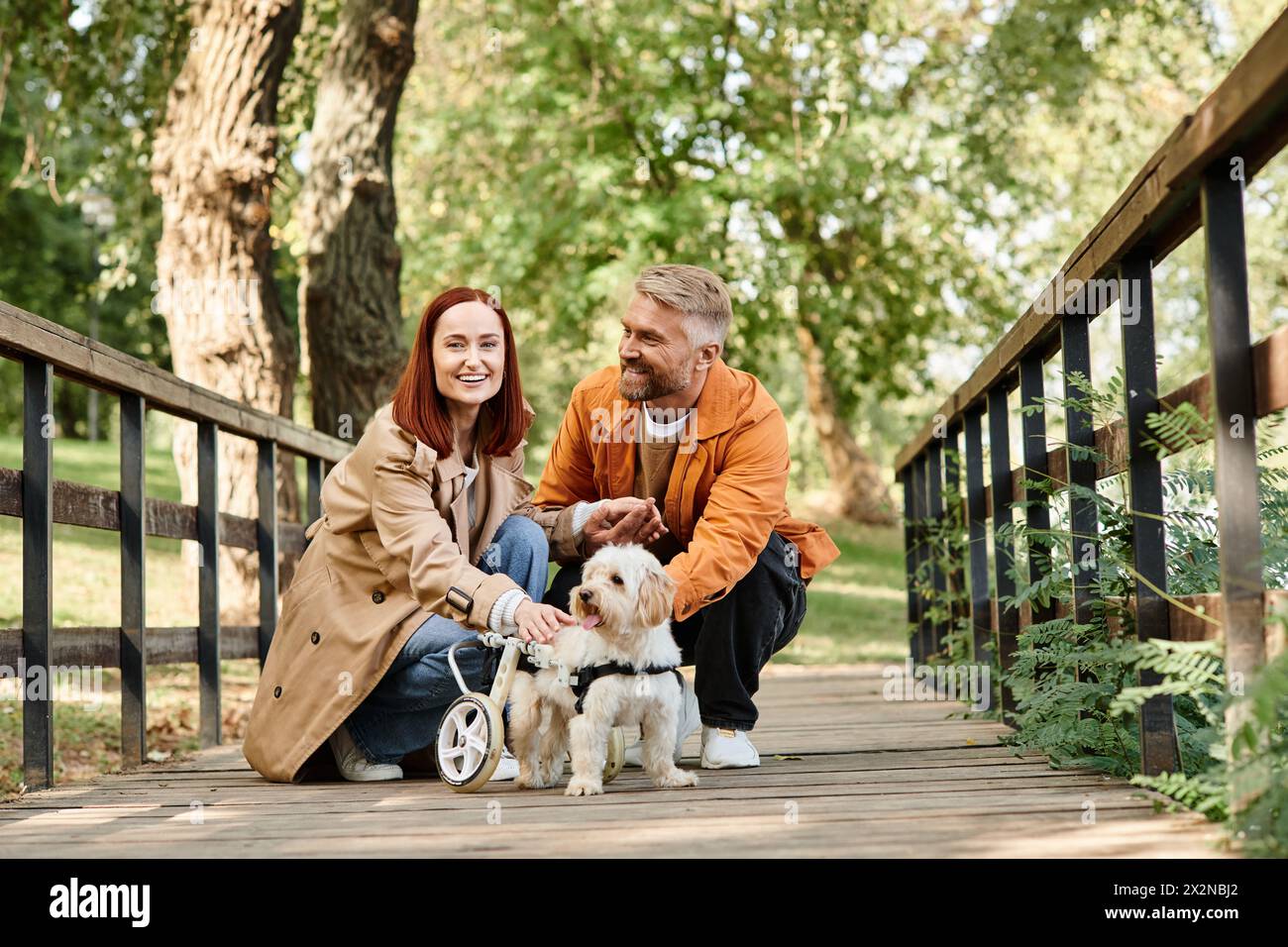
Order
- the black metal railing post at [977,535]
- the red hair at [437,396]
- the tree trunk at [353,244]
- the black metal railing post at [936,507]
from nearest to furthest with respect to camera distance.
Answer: the red hair at [437,396] → the black metal railing post at [977,535] → the black metal railing post at [936,507] → the tree trunk at [353,244]

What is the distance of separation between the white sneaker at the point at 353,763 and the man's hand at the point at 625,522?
3.01 ft

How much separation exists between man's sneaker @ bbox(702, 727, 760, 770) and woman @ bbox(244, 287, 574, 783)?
61cm

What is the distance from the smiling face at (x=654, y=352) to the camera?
4.25 meters

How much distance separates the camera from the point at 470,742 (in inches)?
143

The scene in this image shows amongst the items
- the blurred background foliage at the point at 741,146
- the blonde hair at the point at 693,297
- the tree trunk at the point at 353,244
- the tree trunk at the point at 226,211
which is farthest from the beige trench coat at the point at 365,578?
the blurred background foliage at the point at 741,146

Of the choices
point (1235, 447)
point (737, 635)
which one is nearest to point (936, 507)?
point (737, 635)

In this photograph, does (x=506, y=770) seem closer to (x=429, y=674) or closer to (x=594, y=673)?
(x=429, y=674)

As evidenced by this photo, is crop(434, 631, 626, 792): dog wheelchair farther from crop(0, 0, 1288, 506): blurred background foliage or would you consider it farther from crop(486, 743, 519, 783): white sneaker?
crop(0, 0, 1288, 506): blurred background foliage

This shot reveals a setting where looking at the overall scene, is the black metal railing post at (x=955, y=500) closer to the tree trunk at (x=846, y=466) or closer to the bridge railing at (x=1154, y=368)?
the bridge railing at (x=1154, y=368)

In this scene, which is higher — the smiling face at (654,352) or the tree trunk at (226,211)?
the tree trunk at (226,211)

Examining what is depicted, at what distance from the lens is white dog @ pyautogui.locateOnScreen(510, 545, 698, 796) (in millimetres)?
3648

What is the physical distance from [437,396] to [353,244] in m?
5.02

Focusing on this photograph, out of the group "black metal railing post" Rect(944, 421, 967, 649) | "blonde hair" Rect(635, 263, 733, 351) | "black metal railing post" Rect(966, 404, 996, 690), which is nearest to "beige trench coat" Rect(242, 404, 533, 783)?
"blonde hair" Rect(635, 263, 733, 351)
